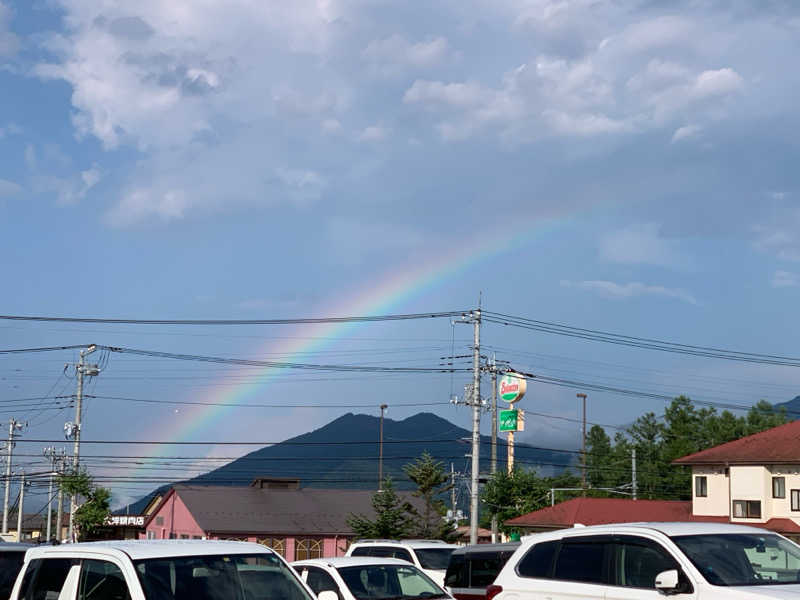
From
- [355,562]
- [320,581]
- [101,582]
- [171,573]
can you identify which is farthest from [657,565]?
[320,581]

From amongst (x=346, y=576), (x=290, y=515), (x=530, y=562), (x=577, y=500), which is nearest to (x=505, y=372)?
(x=577, y=500)

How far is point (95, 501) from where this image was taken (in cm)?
7044

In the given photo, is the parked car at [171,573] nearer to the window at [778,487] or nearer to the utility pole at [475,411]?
the utility pole at [475,411]

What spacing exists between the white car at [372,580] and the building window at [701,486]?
47.8 meters

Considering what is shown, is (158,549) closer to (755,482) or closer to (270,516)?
(755,482)

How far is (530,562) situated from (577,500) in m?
51.5

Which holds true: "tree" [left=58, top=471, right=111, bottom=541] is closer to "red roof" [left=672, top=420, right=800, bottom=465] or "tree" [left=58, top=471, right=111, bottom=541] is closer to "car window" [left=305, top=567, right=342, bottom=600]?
"red roof" [left=672, top=420, right=800, bottom=465]

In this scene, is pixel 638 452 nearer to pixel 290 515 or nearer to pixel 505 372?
pixel 290 515

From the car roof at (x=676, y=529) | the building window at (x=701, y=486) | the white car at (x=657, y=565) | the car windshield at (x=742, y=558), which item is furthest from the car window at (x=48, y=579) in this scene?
the building window at (x=701, y=486)

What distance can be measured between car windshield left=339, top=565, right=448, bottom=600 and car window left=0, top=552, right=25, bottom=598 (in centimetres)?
467

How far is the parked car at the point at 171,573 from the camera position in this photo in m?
8.69

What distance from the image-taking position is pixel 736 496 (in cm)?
5638

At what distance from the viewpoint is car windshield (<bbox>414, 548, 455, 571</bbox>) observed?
2298 centimetres

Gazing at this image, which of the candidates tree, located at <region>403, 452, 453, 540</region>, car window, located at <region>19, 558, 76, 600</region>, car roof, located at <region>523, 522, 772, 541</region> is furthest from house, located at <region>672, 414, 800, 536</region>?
car window, located at <region>19, 558, 76, 600</region>
